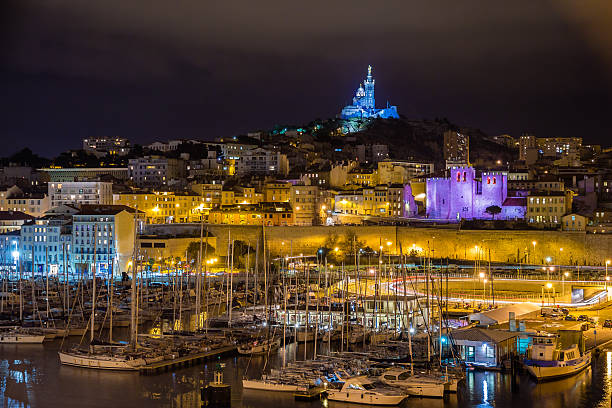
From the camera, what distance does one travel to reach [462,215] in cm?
5016

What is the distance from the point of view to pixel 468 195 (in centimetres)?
5047

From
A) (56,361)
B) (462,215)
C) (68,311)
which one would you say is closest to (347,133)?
(462,215)

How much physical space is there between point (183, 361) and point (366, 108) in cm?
7949

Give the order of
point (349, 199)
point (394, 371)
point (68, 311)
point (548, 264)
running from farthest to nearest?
1. point (349, 199)
2. point (548, 264)
3. point (68, 311)
4. point (394, 371)

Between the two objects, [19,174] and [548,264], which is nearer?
[548,264]

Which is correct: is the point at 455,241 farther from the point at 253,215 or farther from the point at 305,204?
the point at 305,204

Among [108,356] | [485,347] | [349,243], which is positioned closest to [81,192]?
[349,243]

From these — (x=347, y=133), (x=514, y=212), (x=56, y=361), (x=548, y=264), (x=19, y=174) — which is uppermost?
(x=347, y=133)

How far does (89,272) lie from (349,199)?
20805 mm

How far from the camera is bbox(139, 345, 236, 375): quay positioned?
23406 millimetres

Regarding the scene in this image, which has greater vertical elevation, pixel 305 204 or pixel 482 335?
pixel 305 204

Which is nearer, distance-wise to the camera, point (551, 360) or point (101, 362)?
point (551, 360)

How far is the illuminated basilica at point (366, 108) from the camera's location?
324 ft

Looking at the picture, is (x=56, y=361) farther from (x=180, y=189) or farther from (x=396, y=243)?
(x=180, y=189)
